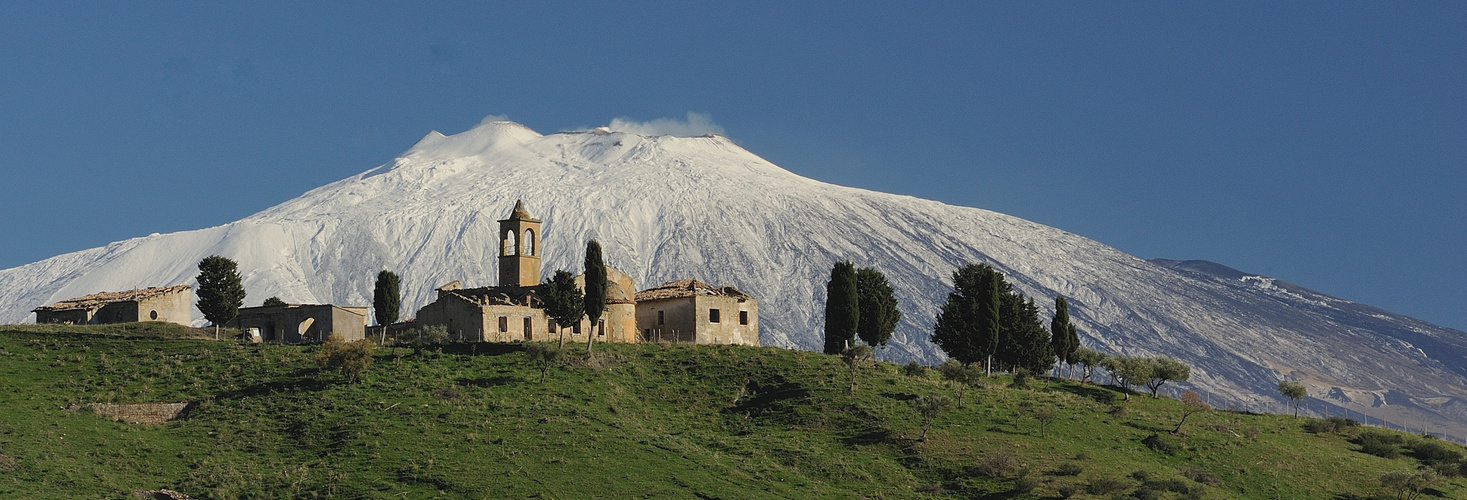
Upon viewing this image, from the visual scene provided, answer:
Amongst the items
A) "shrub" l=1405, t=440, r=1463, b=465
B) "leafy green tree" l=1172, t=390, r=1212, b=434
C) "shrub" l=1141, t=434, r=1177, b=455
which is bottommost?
"shrub" l=1405, t=440, r=1463, b=465

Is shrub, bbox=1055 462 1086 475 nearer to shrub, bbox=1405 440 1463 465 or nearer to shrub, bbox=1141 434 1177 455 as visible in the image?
shrub, bbox=1141 434 1177 455

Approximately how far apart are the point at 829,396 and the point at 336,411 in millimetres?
24194

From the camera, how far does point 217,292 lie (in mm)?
89625

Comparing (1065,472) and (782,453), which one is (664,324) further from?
(1065,472)

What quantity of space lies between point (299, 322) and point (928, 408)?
37.7 m

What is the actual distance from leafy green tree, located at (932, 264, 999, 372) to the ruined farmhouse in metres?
12.5

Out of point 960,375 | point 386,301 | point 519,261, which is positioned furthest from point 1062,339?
point 386,301

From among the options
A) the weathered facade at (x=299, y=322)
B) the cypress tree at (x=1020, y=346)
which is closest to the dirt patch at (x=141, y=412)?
the weathered facade at (x=299, y=322)

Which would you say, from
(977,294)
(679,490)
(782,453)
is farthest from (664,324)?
(679,490)

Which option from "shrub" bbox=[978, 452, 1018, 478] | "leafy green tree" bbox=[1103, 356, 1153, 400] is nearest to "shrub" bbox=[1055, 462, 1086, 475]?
"shrub" bbox=[978, 452, 1018, 478]

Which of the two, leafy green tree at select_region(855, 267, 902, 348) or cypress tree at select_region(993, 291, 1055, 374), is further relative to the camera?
cypress tree at select_region(993, 291, 1055, 374)

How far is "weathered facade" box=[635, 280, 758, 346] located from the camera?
318 ft

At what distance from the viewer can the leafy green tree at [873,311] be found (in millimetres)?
98375

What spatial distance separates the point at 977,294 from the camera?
99.4 m
